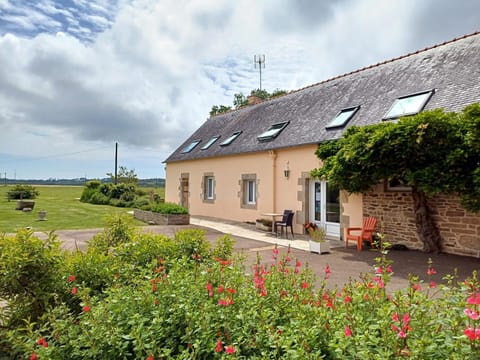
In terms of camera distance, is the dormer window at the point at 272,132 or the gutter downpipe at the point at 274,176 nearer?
the gutter downpipe at the point at 274,176

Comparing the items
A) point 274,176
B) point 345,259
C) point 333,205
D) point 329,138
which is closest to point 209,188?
point 274,176

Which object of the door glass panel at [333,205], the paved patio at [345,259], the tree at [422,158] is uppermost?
the tree at [422,158]

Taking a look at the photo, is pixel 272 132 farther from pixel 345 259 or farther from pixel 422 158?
pixel 345 259

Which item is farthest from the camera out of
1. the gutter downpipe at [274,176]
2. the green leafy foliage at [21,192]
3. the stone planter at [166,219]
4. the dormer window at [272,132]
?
the green leafy foliage at [21,192]

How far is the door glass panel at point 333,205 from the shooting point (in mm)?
10555

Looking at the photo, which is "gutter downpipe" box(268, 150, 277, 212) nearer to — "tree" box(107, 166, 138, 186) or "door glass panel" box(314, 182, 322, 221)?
"door glass panel" box(314, 182, 322, 221)

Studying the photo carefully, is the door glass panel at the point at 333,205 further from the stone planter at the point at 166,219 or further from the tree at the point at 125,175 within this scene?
the tree at the point at 125,175

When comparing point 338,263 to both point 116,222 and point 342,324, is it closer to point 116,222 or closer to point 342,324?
point 116,222

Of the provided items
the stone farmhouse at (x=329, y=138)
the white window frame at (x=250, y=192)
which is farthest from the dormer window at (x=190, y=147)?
the white window frame at (x=250, y=192)

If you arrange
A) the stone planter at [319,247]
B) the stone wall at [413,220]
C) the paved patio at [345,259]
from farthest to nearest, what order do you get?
1. the stone planter at [319,247]
2. the stone wall at [413,220]
3. the paved patio at [345,259]

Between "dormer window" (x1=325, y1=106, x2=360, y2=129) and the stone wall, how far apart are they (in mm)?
2434

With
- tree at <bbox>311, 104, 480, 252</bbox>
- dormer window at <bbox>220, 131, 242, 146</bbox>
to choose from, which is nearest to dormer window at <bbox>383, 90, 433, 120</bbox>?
tree at <bbox>311, 104, 480, 252</bbox>

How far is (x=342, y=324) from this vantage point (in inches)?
84.8

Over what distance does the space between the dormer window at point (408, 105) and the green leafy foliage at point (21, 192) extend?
27355 millimetres
